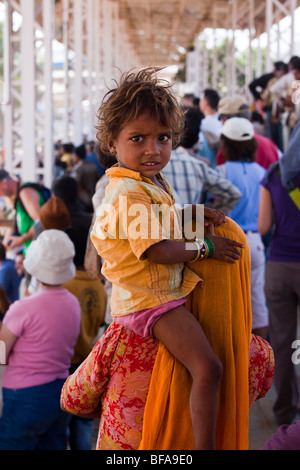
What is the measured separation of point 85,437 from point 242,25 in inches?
883

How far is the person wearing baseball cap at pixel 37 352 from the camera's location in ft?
10.6

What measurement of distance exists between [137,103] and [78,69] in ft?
42.3

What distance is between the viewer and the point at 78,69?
1410 cm

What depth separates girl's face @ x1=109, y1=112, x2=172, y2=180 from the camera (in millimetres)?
1772

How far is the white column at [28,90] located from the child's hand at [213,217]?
5687 mm

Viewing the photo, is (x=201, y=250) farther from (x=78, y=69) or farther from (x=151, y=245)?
(x=78, y=69)

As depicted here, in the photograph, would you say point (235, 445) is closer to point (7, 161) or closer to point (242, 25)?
point (7, 161)

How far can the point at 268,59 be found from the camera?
14.1 m

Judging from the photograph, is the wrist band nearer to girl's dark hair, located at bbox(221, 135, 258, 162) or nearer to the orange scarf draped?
the orange scarf draped

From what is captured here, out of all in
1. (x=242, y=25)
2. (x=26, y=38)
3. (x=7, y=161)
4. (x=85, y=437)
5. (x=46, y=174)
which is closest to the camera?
(x=85, y=437)

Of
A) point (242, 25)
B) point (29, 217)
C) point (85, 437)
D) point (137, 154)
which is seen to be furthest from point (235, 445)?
point (242, 25)

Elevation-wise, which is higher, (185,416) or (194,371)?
(194,371)

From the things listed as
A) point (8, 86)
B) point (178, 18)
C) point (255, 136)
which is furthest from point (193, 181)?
point (178, 18)

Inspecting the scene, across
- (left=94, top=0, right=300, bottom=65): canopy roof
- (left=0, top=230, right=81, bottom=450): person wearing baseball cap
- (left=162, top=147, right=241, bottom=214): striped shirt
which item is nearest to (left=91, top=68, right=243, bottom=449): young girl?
(left=0, top=230, right=81, bottom=450): person wearing baseball cap
